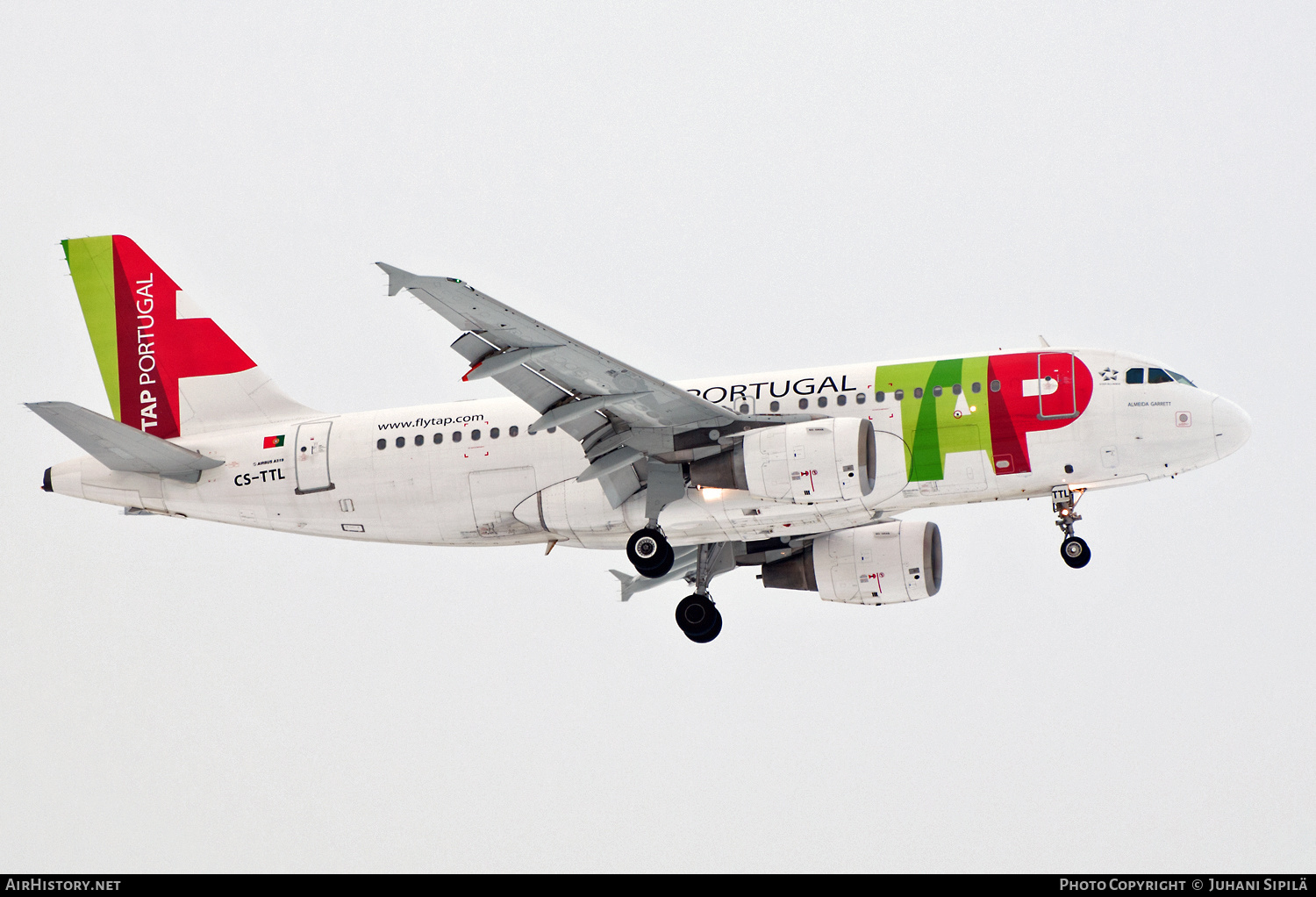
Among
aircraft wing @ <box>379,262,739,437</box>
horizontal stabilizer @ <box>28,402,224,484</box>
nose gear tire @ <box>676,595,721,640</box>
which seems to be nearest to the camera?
aircraft wing @ <box>379,262,739,437</box>

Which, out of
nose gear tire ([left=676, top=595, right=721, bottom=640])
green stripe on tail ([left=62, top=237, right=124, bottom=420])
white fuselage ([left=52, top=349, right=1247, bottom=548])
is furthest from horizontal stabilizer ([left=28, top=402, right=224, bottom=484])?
nose gear tire ([left=676, top=595, right=721, bottom=640])

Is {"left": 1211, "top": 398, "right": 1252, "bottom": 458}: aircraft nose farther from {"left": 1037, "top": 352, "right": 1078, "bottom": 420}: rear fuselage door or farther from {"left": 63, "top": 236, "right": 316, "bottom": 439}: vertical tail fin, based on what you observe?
{"left": 63, "top": 236, "right": 316, "bottom": 439}: vertical tail fin

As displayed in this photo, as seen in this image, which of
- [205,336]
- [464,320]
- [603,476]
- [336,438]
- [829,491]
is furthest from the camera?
[205,336]

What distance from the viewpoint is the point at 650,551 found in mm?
31766

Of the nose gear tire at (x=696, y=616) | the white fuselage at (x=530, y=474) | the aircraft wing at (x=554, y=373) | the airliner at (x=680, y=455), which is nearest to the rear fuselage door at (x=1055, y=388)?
the airliner at (x=680, y=455)

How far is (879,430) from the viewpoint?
103ft

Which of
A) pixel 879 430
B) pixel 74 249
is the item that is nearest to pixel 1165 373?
pixel 879 430

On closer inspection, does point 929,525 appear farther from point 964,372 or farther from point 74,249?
point 74,249

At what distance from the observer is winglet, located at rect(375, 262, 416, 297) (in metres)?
24.4

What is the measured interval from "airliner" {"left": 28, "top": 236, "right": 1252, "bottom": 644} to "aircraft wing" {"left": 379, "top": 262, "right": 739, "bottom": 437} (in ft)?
0.18

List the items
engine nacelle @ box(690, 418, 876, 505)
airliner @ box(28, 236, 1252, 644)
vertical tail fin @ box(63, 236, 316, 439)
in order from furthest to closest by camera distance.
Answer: vertical tail fin @ box(63, 236, 316, 439)
airliner @ box(28, 236, 1252, 644)
engine nacelle @ box(690, 418, 876, 505)

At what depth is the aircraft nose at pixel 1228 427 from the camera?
102 feet

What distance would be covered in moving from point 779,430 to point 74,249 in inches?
793

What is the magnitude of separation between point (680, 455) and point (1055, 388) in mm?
7957
